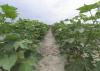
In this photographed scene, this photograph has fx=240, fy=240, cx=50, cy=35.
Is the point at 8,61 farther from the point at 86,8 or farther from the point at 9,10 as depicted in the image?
the point at 86,8

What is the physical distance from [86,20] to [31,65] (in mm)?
Result: 1393

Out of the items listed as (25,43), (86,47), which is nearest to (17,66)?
(25,43)

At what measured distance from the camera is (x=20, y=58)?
6.23 feet

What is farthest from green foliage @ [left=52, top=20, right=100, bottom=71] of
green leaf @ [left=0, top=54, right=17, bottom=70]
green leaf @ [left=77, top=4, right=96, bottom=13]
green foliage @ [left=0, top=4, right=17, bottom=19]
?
green leaf @ [left=0, top=54, right=17, bottom=70]

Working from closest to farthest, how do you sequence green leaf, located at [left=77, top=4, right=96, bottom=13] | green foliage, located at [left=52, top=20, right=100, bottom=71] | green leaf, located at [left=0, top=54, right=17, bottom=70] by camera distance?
green leaf, located at [left=0, top=54, right=17, bottom=70] → green leaf, located at [left=77, top=4, right=96, bottom=13] → green foliage, located at [left=52, top=20, right=100, bottom=71]

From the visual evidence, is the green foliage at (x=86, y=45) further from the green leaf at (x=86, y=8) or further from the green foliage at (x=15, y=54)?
the green foliage at (x=15, y=54)

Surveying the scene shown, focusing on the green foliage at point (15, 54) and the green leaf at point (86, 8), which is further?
the green leaf at point (86, 8)

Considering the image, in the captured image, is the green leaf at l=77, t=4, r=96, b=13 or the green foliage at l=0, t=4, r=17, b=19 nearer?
the green foliage at l=0, t=4, r=17, b=19

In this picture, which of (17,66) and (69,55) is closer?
(17,66)

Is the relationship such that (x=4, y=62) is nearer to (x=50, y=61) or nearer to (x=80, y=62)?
(x=80, y=62)

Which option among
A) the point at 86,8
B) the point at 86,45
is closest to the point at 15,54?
the point at 86,8

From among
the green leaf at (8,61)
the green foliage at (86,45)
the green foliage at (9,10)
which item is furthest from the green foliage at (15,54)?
the green foliage at (86,45)

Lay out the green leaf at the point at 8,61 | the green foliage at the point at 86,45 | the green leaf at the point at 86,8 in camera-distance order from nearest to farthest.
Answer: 1. the green leaf at the point at 8,61
2. the green leaf at the point at 86,8
3. the green foliage at the point at 86,45

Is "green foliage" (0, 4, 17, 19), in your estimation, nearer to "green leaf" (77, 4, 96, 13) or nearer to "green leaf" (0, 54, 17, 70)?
"green leaf" (0, 54, 17, 70)
